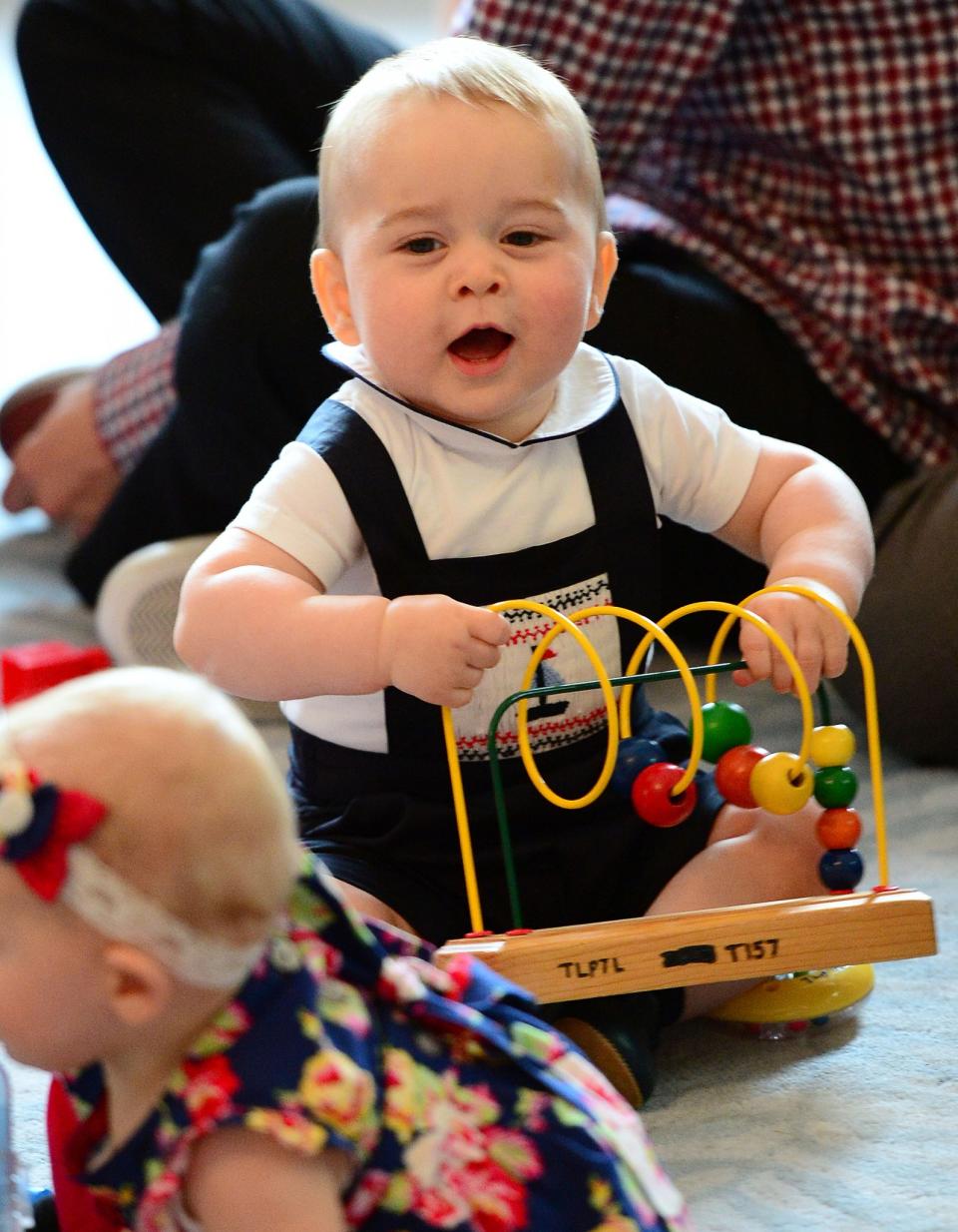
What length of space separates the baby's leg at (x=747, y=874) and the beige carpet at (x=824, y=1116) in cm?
4

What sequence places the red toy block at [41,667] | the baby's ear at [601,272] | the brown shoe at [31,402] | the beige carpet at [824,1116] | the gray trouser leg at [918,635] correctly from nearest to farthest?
the red toy block at [41,667] → the beige carpet at [824,1116] → the baby's ear at [601,272] → the gray trouser leg at [918,635] → the brown shoe at [31,402]

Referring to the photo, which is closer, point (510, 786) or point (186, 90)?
point (510, 786)

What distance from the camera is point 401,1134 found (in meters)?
0.66

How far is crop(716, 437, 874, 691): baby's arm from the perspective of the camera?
924mm

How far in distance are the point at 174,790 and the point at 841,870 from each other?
0.47m

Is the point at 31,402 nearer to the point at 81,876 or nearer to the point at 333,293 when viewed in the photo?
the point at 333,293

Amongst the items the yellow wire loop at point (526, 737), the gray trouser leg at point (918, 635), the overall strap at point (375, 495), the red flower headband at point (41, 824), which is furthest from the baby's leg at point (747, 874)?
the red flower headband at point (41, 824)

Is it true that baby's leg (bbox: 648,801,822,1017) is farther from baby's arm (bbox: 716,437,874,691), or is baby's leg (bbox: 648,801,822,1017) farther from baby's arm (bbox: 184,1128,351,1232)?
baby's arm (bbox: 184,1128,351,1232)

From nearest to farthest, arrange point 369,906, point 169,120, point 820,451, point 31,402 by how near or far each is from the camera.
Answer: point 369,906
point 820,451
point 169,120
point 31,402

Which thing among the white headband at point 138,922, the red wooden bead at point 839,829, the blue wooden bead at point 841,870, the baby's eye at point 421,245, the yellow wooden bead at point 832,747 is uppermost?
the baby's eye at point 421,245

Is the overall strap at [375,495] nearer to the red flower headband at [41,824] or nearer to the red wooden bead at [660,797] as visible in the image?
the red wooden bead at [660,797]

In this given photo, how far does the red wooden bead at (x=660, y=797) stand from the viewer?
931mm

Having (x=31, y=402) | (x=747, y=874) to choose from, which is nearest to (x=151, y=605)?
(x=31, y=402)

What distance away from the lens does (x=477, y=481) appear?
100cm
